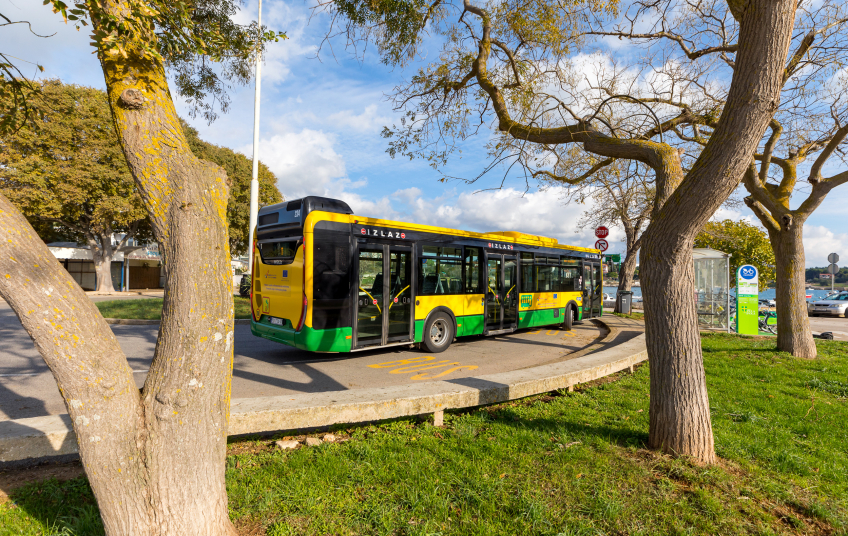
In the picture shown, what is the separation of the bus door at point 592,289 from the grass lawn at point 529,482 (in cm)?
968

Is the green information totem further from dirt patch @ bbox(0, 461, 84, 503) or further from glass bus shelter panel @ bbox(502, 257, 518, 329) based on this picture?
dirt patch @ bbox(0, 461, 84, 503)

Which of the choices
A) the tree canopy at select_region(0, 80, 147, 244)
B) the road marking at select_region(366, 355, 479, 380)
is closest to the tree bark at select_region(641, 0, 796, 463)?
the road marking at select_region(366, 355, 479, 380)

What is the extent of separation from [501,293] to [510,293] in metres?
0.40

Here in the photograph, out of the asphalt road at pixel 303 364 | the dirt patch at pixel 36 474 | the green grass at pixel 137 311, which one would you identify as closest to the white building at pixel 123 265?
the green grass at pixel 137 311

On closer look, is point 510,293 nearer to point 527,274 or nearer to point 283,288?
point 527,274

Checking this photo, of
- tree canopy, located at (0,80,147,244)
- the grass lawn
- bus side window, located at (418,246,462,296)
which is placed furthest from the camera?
tree canopy, located at (0,80,147,244)

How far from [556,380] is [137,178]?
5.11 m

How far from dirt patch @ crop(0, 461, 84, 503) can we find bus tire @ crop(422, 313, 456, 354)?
6618 millimetres

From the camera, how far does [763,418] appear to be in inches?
194

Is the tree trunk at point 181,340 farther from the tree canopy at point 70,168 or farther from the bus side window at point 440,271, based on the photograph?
the tree canopy at point 70,168

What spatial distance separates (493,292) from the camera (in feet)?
36.8

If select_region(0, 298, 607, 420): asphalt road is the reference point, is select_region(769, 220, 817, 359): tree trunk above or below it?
above

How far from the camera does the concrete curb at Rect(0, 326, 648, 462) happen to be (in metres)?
3.27

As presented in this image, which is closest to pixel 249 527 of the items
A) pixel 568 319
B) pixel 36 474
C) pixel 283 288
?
pixel 36 474
